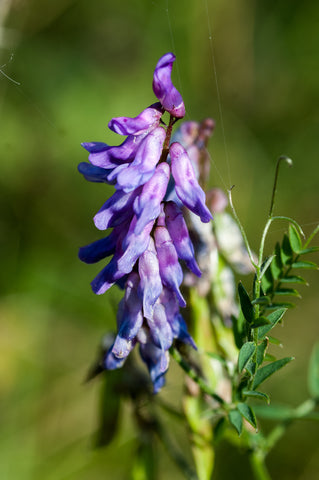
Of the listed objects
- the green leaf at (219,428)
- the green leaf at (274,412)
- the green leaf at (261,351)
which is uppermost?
the green leaf at (261,351)

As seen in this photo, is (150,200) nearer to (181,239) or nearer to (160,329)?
(181,239)

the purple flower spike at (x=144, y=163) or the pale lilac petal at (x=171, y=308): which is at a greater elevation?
the purple flower spike at (x=144, y=163)

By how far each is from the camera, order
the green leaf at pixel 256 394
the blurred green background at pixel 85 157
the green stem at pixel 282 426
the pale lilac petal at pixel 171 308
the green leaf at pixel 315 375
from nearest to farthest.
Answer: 1. the green leaf at pixel 256 394
2. the pale lilac petal at pixel 171 308
3. the green stem at pixel 282 426
4. the green leaf at pixel 315 375
5. the blurred green background at pixel 85 157

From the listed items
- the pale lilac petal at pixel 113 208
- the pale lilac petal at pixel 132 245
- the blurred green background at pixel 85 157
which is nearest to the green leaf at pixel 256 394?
the pale lilac petal at pixel 132 245

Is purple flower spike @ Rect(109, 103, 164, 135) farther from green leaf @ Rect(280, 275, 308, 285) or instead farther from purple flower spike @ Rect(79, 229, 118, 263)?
green leaf @ Rect(280, 275, 308, 285)

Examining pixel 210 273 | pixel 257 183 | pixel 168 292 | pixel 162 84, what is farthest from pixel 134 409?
pixel 257 183

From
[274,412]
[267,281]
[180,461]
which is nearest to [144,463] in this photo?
[180,461]

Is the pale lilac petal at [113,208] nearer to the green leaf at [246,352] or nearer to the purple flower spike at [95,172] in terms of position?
the purple flower spike at [95,172]

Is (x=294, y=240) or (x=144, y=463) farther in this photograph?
(x=144, y=463)
